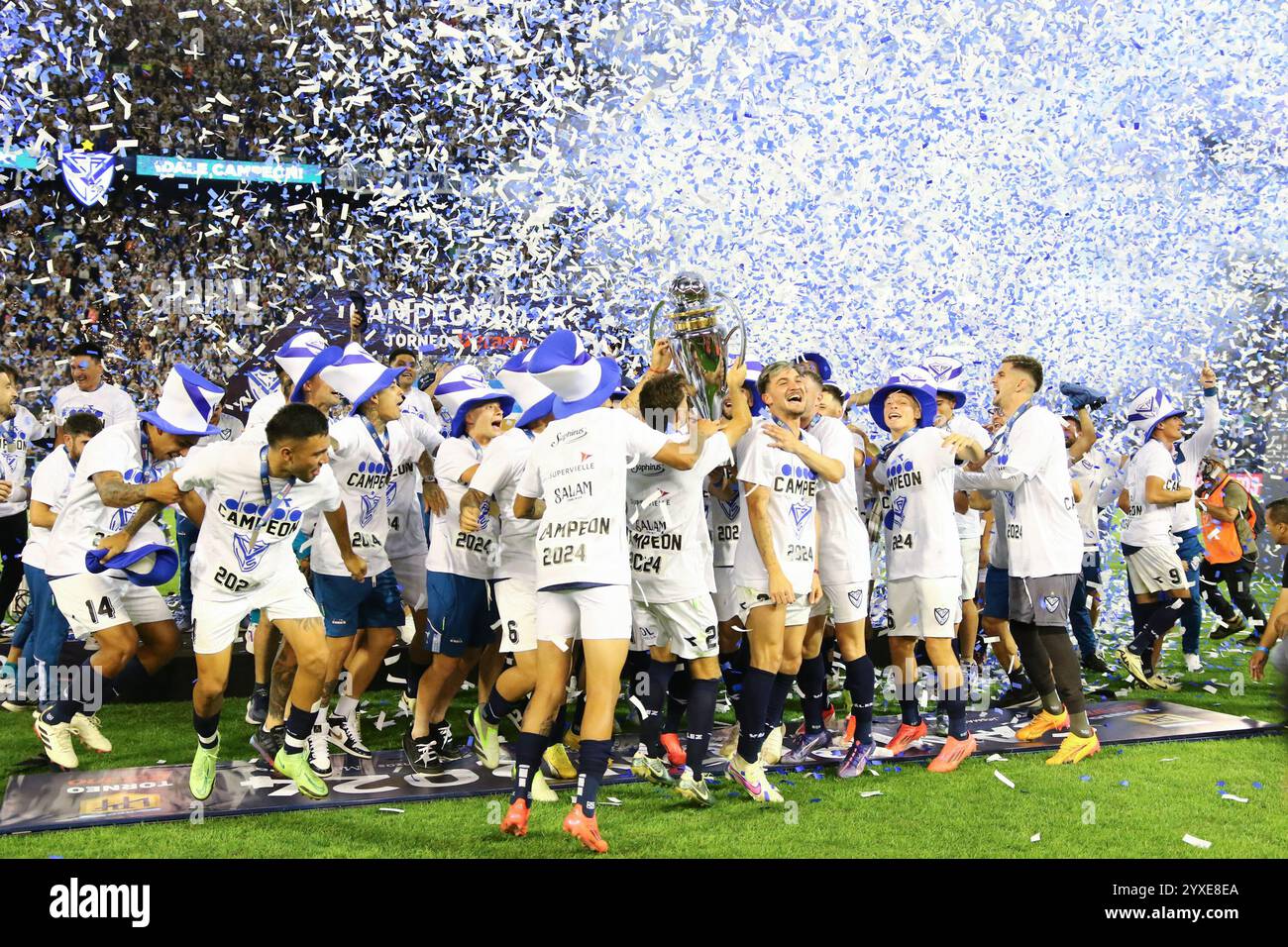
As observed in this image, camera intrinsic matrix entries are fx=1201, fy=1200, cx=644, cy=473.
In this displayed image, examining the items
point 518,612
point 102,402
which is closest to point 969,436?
point 518,612

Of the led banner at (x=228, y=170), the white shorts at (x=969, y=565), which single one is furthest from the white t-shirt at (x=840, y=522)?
the led banner at (x=228, y=170)

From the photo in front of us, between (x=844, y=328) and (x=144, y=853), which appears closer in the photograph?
(x=144, y=853)

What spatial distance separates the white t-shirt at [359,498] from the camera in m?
6.73

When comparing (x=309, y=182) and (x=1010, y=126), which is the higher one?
(x=309, y=182)

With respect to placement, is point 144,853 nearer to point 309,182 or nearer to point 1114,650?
point 1114,650

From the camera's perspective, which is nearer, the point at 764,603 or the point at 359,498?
the point at 764,603

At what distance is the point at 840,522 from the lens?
22.6ft

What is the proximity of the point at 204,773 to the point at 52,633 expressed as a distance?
71.9 inches

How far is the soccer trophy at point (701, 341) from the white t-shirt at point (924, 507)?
1.59 meters

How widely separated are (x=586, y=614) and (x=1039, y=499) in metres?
3.26

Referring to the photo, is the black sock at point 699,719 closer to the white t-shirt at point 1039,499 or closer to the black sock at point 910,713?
the black sock at point 910,713

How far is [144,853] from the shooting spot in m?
5.09

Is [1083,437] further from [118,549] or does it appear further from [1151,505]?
[118,549]
